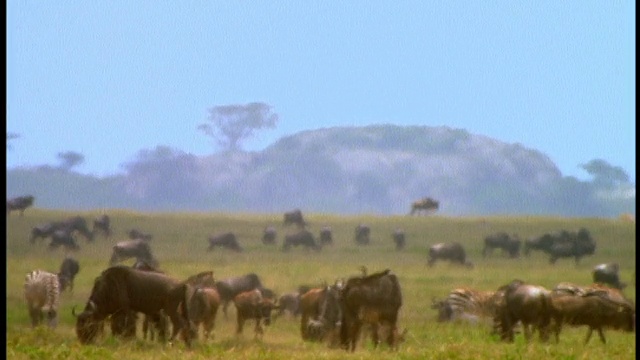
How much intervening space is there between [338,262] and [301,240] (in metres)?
0.55

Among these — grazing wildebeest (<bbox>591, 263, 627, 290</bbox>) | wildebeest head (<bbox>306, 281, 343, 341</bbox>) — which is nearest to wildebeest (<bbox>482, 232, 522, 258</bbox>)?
grazing wildebeest (<bbox>591, 263, 627, 290</bbox>)

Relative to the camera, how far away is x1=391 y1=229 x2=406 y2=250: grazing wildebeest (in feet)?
47.5

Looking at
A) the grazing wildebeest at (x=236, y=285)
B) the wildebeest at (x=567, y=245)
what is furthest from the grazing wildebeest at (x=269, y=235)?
the wildebeest at (x=567, y=245)

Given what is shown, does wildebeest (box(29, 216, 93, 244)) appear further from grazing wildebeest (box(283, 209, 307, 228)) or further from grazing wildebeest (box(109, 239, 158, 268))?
grazing wildebeest (box(283, 209, 307, 228))

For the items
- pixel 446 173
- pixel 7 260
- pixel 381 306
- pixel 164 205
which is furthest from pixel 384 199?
pixel 7 260

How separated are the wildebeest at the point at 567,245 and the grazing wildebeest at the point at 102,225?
521cm

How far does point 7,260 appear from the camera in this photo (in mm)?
13359

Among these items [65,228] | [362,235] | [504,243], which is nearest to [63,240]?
[65,228]

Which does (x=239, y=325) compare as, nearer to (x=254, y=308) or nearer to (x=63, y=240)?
(x=254, y=308)

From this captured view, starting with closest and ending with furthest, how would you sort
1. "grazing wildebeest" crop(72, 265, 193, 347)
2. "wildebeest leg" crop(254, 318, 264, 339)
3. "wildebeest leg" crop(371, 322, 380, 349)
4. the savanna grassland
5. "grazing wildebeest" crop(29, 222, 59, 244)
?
"grazing wildebeest" crop(72, 265, 193, 347), "wildebeest leg" crop(371, 322, 380, 349), the savanna grassland, "wildebeest leg" crop(254, 318, 264, 339), "grazing wildebeest" crop(29, 222, 59, 244)

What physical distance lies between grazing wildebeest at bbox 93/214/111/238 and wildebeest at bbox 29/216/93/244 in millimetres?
107

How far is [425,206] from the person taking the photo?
1408 cm

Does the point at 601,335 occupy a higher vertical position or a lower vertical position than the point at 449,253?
lower

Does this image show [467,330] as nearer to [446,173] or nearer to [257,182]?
[446,173]
